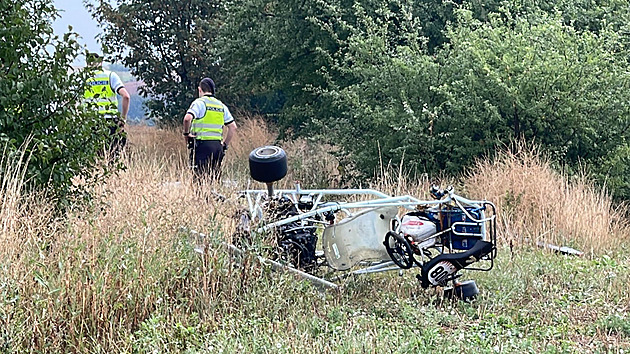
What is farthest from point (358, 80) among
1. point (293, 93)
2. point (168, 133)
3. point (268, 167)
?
point (268, 167)

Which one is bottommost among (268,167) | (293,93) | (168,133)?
(168,133)

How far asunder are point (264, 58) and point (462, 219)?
10.5 meters

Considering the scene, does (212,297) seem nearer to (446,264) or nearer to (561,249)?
(446,264)

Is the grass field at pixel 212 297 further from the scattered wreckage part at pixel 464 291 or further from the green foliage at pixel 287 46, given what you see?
the green foliage at pixel 287 46

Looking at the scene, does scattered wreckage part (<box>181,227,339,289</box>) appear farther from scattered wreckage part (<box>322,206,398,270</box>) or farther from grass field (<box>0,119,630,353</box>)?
scattered wreckage part (<box>322,206,398,270</box>)

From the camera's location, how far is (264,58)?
632 inches

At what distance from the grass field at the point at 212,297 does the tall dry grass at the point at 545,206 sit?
138 centimetres

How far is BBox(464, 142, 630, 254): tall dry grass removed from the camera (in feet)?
28.3

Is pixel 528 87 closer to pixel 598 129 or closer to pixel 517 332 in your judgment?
pixel 598 129

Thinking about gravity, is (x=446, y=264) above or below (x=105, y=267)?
below

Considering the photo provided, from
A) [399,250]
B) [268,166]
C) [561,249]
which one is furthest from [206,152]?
[399,250]

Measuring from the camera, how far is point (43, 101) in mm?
5840

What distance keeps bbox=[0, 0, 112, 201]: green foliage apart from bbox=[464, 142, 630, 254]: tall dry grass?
4425 mm

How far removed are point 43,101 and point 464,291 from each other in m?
3.42
